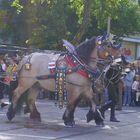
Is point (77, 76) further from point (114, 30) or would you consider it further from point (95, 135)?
point (114, 30)

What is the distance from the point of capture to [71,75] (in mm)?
12180

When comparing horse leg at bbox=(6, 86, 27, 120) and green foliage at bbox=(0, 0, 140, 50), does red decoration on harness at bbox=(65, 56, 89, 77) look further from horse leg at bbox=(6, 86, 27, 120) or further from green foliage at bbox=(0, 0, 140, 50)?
green foliage at bbox=(0, 0, 140, 50)

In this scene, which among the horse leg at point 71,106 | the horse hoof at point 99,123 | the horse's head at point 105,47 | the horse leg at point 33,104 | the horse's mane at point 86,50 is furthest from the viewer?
the horse leg at point 33,104

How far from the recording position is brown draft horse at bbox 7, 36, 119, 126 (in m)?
12.1

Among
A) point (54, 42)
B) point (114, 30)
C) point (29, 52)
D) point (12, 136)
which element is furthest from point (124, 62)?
point (114, 30)

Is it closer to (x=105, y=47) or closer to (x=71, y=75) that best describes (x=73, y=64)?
(x=71, y=75)

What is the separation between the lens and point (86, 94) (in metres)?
12.2

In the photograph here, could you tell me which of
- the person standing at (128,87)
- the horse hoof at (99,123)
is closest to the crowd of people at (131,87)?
the person standing at (128,87)

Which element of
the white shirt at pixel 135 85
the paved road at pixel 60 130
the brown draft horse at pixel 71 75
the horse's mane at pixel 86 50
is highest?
the horse's mane at pixel 86 50

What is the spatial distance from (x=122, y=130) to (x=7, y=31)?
83.0 ft


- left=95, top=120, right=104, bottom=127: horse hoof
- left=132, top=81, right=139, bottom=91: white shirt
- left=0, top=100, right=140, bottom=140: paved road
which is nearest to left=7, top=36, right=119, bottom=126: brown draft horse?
left=95, top=120, right=104, bottom=127: horse hoof

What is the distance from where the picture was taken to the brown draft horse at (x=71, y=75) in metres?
12.1

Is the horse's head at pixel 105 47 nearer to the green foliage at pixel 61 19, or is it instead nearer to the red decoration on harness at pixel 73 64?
the red decoration on harness at pixel 73 64

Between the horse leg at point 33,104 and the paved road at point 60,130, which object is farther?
the horse leg at point 33,104
